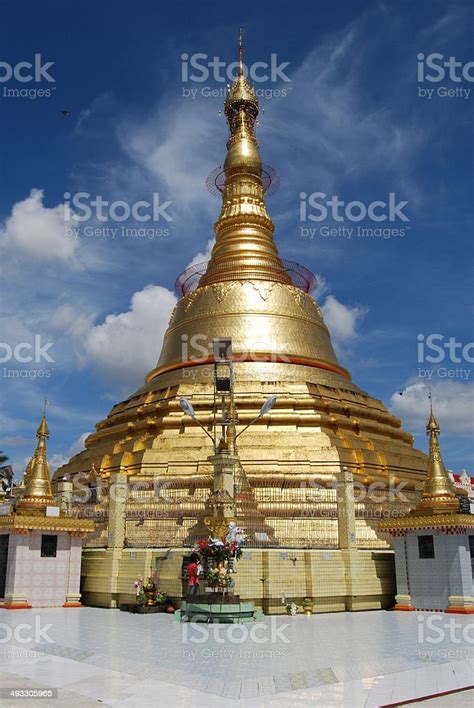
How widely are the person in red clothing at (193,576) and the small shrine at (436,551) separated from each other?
6926mm

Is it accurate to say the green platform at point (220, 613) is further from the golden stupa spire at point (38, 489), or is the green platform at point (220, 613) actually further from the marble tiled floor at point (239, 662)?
the golden stupa spire at point (38, 489)

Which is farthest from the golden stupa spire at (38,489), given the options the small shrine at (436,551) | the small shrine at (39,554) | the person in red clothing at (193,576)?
the small shrine at (436,551)

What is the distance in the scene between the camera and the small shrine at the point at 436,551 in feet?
66.9

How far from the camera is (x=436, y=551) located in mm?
21047

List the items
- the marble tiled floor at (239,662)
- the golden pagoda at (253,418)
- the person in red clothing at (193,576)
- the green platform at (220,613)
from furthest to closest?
the golden pagoda at (253,418) → the person in red clothing at (193,576) → the green platform at (220,613) → the marble tiled floor at (239,662)

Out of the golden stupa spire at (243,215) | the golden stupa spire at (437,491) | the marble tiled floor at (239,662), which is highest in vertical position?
the golden stupa spire at (243,215)

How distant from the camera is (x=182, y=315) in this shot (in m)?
37.2

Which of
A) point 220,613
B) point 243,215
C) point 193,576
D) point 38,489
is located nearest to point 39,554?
point 38,489

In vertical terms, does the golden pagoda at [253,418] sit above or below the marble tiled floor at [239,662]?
above

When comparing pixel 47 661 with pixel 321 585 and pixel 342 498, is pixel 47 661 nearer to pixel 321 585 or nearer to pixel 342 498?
pixel 321 585

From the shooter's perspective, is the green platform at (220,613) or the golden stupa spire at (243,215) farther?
the golden stupa spire at (243,215)

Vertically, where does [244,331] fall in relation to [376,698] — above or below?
above

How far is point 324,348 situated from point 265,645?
78.8 feet

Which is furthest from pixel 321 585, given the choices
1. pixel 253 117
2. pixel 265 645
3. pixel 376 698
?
pixel 253 117
